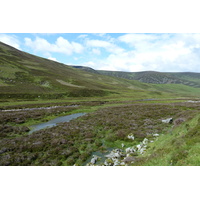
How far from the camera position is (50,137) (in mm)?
20109

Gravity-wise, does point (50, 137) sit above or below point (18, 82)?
below

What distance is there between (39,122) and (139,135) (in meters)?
23.0

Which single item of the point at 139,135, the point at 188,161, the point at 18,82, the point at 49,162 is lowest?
the point at 49,162

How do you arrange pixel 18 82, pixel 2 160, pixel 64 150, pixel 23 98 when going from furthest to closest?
pixel 18 82 → pixel 23 98 → pixel 64 150 → pixel 2 160

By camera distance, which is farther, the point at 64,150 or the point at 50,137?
the point at 50,137

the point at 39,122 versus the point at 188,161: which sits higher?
the point at 188,161

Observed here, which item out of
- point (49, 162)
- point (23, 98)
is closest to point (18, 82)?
point (23, 98)

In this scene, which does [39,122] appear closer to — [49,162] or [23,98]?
[49,162]

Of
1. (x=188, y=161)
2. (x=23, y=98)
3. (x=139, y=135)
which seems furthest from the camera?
(x=23, y=98)

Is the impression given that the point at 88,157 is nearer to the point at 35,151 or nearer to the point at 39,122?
the point at 35,151

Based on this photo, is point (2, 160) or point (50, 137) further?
point (50, 137)

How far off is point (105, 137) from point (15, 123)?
847 inches

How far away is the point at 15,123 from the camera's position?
29438 mm

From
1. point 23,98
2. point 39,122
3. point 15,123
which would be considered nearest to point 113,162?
point 39,122
